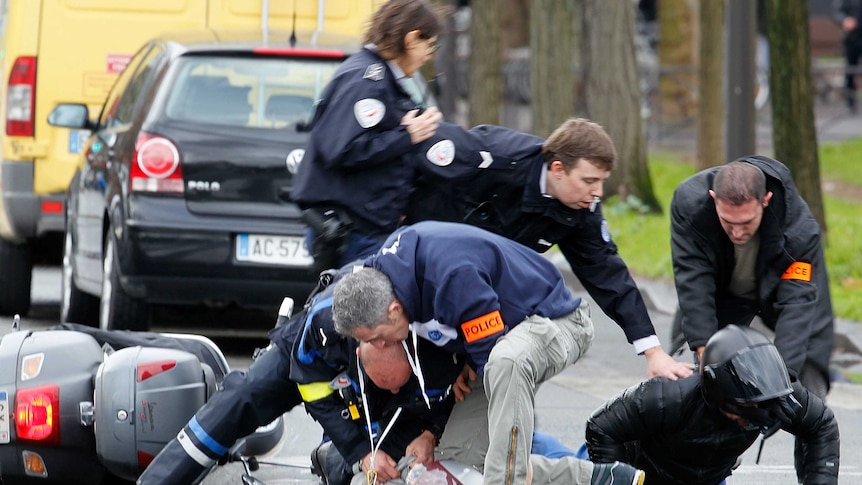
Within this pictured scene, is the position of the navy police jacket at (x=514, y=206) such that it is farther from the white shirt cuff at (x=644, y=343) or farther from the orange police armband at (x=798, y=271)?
the orange police armband at (x=798, y=271)

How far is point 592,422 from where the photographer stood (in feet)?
16.4

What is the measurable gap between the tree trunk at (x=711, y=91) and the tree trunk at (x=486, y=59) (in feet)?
9.33

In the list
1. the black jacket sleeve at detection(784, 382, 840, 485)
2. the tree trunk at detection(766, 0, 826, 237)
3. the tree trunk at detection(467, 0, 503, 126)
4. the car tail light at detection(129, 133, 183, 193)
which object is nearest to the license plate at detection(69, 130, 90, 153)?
the car tail light at detection(129, 133, 183, 193)

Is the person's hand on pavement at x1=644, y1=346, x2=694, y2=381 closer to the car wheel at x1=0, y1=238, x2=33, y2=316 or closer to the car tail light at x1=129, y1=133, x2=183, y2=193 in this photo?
the car tail light at x1=129, y1=133, x2=183, y2=193

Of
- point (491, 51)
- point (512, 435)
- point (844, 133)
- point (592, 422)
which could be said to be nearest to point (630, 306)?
point (592, 422)

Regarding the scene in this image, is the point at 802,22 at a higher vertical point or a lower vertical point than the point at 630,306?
higher

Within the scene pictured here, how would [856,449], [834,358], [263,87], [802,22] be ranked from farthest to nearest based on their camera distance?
1. [802,22]
2. [834,358]
3. [263,87]
4. [856,449]

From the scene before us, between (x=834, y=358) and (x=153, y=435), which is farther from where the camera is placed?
(x=834, y=358)

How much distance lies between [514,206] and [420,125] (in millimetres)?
418

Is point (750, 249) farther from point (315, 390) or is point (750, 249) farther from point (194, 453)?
point (194, 453)

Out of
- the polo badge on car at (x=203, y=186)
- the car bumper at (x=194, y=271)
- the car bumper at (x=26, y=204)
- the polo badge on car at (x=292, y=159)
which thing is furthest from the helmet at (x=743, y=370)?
the car bumper at (x=26, y=204)

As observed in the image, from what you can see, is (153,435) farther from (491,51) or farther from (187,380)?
(491,51)

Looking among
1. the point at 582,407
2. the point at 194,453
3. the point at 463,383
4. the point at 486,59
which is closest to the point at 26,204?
the point at 582,407

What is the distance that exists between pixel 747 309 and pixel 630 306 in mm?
664
